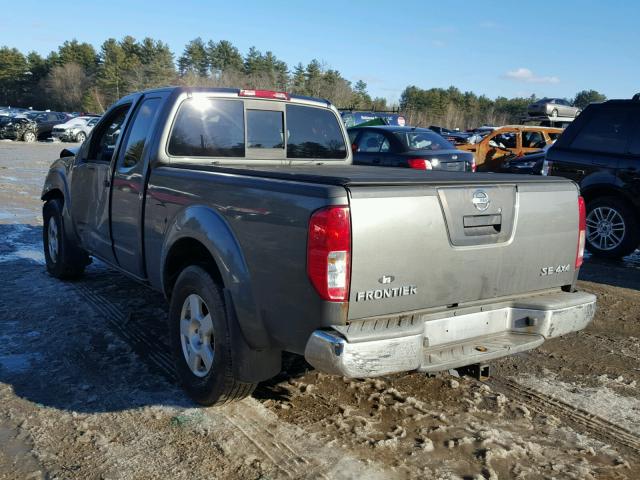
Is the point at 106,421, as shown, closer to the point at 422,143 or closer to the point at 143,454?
the point at 143,454

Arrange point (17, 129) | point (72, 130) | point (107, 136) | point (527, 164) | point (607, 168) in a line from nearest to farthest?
point (107, 136) → point (607, 168) → point (527, 164) → point (17, 129) → point (72, 130)

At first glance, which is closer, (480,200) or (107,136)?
(480,200)

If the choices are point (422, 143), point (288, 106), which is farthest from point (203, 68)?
point (288, 106)

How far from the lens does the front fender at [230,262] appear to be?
308cm

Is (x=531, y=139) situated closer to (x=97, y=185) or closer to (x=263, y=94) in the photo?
(x=263, y=94)

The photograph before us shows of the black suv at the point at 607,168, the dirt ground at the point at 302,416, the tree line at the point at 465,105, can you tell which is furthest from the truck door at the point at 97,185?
the tree line at the point at 465,105

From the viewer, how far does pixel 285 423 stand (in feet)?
11.1

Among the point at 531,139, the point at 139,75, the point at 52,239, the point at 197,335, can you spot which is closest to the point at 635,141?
the point at 197,335

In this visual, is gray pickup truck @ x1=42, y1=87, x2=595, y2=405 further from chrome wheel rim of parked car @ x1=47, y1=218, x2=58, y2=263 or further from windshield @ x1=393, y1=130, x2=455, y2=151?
windshield @ x1=393, y1=130, x2=455, y2=151

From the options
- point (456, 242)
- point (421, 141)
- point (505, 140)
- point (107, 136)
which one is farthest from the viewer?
point (505, 140)

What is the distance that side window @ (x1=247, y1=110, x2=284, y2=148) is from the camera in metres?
4.68

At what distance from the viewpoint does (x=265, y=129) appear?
4781 millimetres

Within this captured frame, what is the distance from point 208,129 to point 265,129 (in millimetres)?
526

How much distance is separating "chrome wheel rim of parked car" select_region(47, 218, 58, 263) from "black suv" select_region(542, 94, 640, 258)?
627cm
